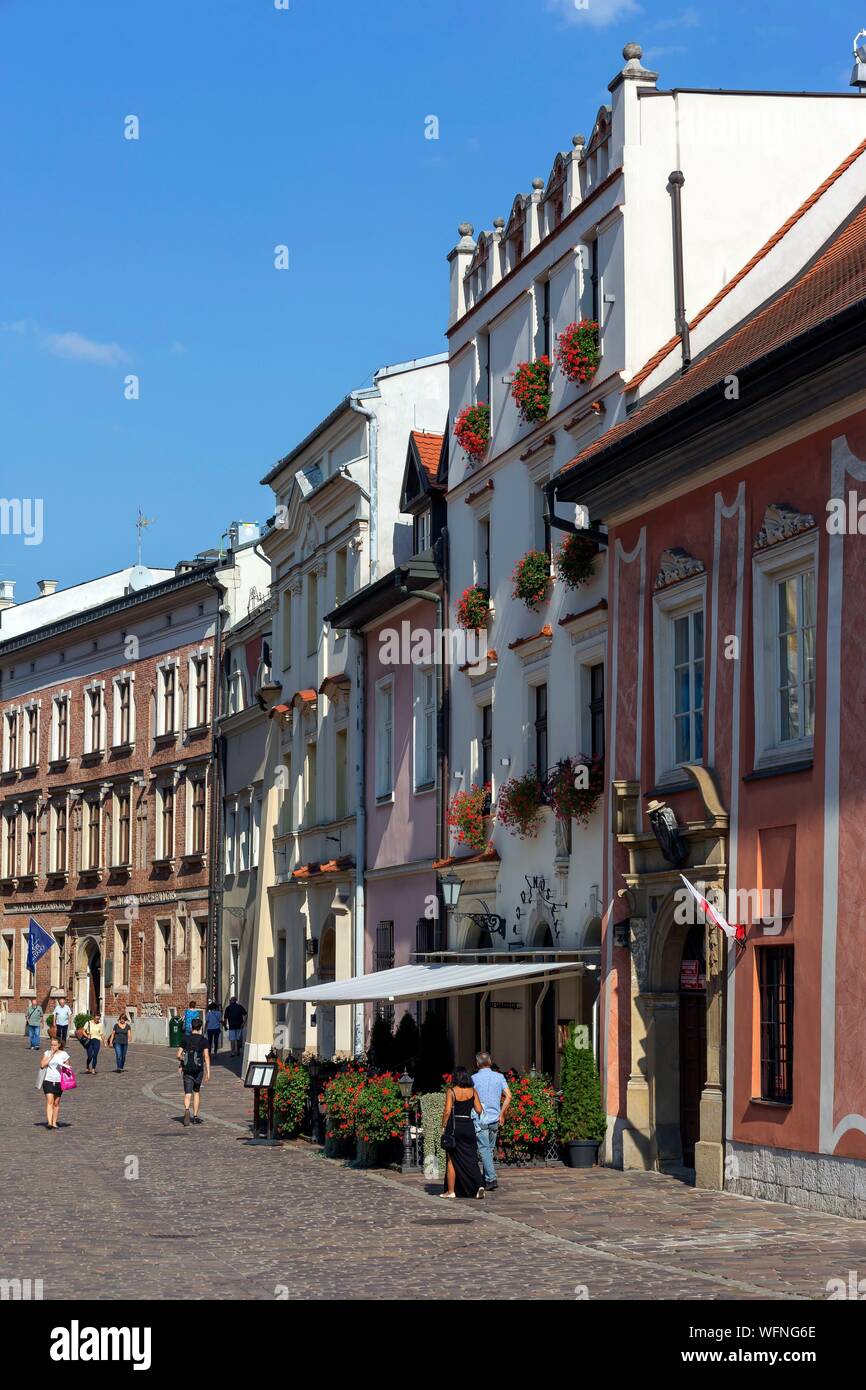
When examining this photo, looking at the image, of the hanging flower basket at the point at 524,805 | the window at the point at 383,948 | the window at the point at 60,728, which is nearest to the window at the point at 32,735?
the window at the point at 60,728

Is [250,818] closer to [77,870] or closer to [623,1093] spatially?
[77,870]

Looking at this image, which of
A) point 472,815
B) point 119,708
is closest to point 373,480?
point 472,815

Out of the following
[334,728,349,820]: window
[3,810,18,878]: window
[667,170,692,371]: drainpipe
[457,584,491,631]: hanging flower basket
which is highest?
[667,170,692,371]: drainpipe

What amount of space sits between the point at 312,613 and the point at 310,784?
3763mm

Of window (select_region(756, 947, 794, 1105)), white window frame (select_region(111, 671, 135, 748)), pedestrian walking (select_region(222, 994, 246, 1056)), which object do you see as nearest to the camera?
window (select_region(756, 947, 794, 1105))

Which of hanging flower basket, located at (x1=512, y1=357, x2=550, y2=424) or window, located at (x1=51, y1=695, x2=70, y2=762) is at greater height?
hanging flower basket, located at (x1=512, y1=357, x2=550, y2=424)

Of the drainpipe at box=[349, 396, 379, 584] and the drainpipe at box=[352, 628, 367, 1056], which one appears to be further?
the drainpipe at box=[349, 396, 379, 584]

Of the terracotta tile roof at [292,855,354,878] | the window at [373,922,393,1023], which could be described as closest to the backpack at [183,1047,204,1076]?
the window at [373,922,393,1023]

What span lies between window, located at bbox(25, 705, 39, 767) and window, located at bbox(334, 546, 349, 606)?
1083 inches

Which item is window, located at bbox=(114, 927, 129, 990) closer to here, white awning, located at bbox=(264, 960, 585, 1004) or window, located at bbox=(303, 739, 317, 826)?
window, located at bbox=(303, 739, 317, 826)

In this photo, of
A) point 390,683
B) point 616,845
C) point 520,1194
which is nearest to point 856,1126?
point 520,1194

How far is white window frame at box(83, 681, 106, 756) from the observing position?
60.4 metres

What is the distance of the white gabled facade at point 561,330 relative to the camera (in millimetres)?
24641

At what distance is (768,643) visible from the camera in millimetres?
19844
